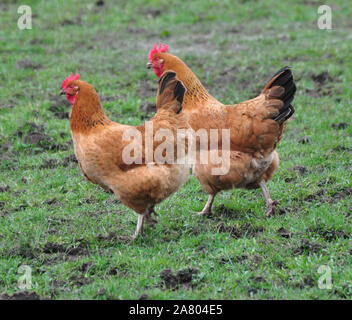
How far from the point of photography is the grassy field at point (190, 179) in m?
4.86

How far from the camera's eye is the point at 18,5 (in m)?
14.7

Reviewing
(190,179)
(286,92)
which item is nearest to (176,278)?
(286,92)

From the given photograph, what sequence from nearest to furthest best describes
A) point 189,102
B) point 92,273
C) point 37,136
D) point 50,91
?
1. point 92,273
2. point 189,102
3. point 37,136
4. point 50,91

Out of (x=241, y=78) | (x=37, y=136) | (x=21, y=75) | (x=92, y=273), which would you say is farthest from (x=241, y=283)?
(x=21, y=75)

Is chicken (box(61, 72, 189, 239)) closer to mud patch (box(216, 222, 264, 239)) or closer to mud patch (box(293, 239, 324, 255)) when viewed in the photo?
mud patch (box(216, 222, 264, 239))

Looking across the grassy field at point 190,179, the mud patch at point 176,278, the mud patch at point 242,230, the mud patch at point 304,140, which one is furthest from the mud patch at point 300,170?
the mud patch at point 176,278

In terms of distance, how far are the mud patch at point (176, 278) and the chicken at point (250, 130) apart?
150 centimetres

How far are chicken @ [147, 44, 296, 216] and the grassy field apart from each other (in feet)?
1.47

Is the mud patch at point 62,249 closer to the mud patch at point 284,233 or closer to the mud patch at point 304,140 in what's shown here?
the mud patch at point 284,233

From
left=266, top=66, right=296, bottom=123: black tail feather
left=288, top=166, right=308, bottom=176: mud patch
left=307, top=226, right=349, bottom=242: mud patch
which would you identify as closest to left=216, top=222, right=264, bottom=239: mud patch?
left=307, top=226, right=349, bottom=242: mud patch

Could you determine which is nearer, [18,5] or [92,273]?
[92,273]

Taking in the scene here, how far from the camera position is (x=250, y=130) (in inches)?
233

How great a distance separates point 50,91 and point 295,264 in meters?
6.67

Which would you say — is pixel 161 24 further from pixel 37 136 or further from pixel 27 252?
pixel 27 252
